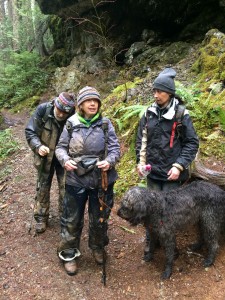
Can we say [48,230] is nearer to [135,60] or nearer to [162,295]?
[162,295]

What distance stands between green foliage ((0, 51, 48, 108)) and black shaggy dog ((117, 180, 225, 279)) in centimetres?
1699

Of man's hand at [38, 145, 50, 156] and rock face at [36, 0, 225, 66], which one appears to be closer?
man's hand at [38, 145, 50, 156]

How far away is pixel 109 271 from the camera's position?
4.80m

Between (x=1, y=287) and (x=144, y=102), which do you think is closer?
(x=1, y=287)

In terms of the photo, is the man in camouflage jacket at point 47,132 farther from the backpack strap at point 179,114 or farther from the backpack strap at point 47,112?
the backpack strap at point 179,114

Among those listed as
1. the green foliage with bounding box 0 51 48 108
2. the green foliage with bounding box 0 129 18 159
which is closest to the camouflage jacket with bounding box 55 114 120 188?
the green foliage with bounding box 0 129 18 159

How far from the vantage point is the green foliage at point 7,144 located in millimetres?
11352

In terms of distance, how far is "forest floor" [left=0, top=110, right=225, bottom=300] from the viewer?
14.1 feet

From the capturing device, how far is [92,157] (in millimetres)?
4332

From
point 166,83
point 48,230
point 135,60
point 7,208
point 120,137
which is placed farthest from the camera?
point 135,60

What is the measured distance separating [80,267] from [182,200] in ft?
6.61

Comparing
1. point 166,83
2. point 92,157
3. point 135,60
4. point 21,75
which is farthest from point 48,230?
point 21,75

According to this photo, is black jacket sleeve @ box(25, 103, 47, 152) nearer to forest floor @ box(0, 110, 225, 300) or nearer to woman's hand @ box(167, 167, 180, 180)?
forest floor @ box(0, 110, 225, 300)

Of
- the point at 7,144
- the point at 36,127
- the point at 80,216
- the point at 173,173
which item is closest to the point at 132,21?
the point at 7,144
